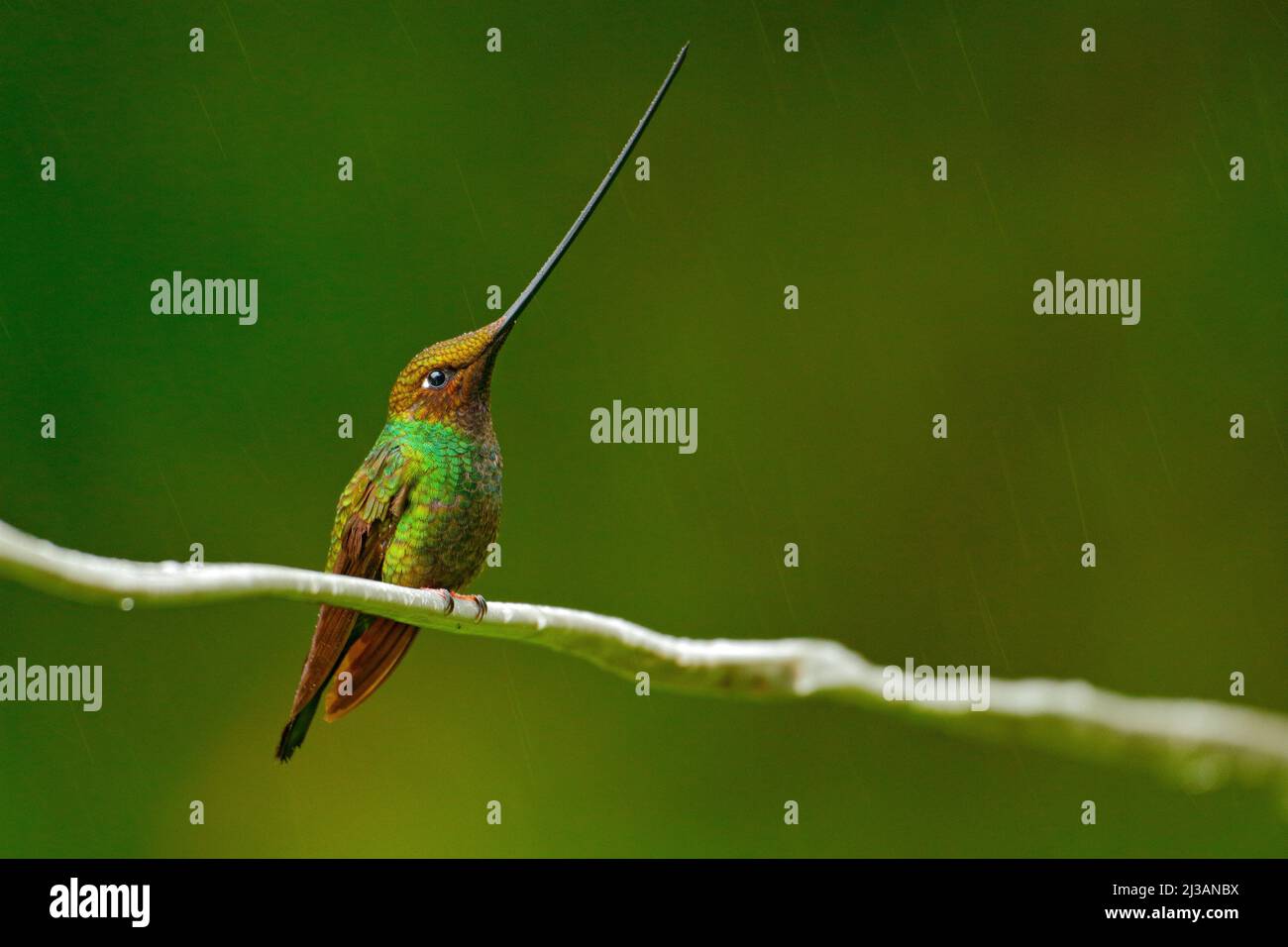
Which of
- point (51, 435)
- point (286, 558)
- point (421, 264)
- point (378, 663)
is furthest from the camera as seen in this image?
point (421, 264)

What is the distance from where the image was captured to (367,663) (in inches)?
91.3

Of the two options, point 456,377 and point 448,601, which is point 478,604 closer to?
point 448,601

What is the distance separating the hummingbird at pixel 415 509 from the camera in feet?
7.47

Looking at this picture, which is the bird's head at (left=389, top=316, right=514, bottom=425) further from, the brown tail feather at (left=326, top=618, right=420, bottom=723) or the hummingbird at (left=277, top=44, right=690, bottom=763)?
the brown tail feather at (left=326, top=618, right=420, bottom=723)

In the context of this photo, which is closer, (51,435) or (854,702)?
(854,702)

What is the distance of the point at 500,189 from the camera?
4.93 meters

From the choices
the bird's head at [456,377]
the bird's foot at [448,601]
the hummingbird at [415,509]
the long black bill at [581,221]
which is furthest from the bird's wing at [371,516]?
the long black bill at [581,221]

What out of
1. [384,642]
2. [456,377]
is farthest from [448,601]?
[456,377]

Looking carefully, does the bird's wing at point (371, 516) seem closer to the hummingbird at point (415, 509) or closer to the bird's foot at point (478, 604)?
the hummingbird at point (415, 509)

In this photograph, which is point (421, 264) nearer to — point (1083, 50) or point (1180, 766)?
point (1083, 50)

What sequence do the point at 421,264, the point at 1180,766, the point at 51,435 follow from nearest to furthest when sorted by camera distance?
the point at 1180,766 < the point at 51,435 < the point at 421,264

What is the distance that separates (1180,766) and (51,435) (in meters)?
3.89

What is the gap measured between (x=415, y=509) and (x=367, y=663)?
297 millimetres

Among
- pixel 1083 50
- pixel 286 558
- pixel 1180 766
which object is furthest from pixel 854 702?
pixel 1083 50
